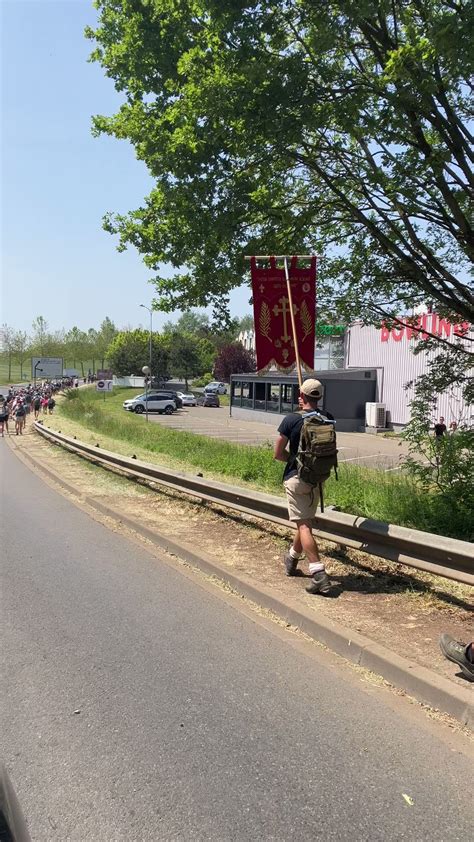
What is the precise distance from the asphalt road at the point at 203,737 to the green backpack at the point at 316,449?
1.30 meters

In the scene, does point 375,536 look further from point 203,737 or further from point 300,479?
point 203,737

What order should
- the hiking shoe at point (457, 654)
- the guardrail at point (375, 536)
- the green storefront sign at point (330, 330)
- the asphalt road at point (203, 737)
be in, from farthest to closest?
the green storefront sign at point (330, 330) < the guardrail at point (375, 536) < the hiking shoe at point (457, 654) < the asphalt road at point (203, 737)

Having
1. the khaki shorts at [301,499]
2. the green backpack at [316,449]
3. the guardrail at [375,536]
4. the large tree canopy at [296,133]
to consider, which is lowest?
the guardrail at [375,536]

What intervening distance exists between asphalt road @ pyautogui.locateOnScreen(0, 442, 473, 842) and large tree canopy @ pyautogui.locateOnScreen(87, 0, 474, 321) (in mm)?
5141

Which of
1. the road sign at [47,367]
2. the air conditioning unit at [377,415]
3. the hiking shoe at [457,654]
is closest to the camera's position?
the hiking shoe at [457,654]

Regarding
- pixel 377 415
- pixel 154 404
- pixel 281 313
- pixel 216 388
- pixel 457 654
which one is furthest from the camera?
pixel 216 388

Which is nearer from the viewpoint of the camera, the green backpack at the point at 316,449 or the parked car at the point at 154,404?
the green backpack at the point at 316,449

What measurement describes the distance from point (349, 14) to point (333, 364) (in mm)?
39839

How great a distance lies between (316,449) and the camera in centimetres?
518

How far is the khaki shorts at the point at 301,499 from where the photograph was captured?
18.1 ft

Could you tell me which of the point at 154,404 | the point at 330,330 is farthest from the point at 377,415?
the point at 330,330

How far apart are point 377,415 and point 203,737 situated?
33735 millimetres

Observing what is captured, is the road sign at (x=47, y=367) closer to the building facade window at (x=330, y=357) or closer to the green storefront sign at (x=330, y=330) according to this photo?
the building facade window at (x=330, y=357)

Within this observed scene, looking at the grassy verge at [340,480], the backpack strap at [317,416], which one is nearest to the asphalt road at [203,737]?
the backpack strap at [317,416]
